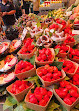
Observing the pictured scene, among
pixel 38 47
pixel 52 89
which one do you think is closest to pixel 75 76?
pixel 52 89

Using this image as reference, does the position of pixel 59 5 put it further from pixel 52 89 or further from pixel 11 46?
pixel 52 89

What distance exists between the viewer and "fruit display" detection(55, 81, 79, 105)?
949 millimetres

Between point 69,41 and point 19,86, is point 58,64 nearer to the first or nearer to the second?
point 19,86

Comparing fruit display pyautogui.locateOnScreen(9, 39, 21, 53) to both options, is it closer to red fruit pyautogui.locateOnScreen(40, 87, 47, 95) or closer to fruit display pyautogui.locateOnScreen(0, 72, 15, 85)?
fruit display pyautogui.locateOnScreen(0, 72, 15, 85)

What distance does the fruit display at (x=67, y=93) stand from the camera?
95 centimetres

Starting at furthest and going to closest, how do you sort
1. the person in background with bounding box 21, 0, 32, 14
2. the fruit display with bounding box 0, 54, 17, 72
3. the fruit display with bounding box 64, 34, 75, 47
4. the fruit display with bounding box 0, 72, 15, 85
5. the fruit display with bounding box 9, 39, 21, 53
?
1. the person in background with bounding box 21, 0, 32, 14
2. the fruit display with bounding box 9, 39, 21, 53
3. the fruit display with bounding box 64, 34, 75, 47
4. the fruit display with bounding box 0, 54, 17, 72
5. the fruit display with bounding box 0, 72, 15, 85

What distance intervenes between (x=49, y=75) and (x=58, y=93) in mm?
182

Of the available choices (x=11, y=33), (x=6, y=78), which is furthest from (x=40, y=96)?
(x=11, y=33)

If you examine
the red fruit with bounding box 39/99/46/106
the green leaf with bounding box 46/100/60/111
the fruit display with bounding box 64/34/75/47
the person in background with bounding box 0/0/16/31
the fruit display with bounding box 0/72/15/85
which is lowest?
the green leaf with bounding box 46/100/60/111

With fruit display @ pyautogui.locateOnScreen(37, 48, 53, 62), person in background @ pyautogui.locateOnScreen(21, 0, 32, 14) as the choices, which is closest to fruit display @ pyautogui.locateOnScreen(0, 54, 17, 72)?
fruit display @ pyautogui.locateOnScreen(37, 48, 53, 62)

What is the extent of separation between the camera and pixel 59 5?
644 centimetres

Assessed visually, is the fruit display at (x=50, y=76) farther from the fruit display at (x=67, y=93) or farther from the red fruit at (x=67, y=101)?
the red fruit at (x=67, y=101)

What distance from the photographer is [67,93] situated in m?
1.00

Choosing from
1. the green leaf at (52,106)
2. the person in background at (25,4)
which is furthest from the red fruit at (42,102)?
the person in background at (25,4)
